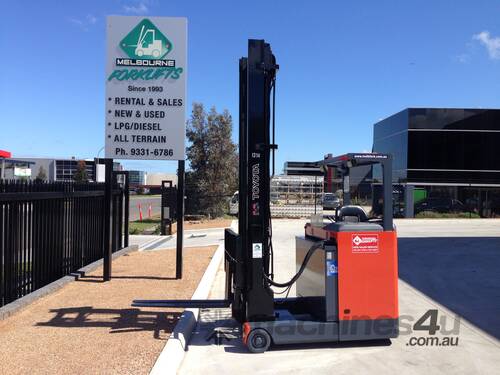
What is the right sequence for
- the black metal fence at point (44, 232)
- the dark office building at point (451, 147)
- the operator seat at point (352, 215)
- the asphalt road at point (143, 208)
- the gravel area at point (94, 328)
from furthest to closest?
the dark office building at point (451, 147)
the asphalt road at point (143, 208)
the black metal fence at point (44, 232)
the operator seat at point (352, 215)
the gravel area at point (94, 328)

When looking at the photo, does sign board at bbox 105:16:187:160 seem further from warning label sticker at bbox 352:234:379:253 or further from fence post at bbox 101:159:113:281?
warning label sticker at bbox 352:234:379:253

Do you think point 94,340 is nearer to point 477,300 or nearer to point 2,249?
point 2,249

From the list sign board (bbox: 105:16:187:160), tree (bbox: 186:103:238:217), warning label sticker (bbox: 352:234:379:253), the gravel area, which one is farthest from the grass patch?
warning label sticker (bbox: 352:234:379:253)

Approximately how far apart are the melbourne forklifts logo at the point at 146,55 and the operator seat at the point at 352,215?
4.31m

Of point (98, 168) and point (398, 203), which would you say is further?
point (398, 203)

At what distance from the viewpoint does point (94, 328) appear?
604 centimetres

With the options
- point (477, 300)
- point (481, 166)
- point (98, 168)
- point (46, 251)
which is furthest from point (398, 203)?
point (46, 251)

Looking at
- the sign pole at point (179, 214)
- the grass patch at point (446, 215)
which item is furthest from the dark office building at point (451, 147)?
the sign pole at point (179, 214)

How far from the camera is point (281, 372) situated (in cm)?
504

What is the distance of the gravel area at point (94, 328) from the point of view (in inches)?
190

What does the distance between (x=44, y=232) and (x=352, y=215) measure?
4.80 metres

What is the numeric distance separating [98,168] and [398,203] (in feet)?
73.4

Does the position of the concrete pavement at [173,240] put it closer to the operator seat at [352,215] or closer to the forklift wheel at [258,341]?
the operator seat at [352,215]

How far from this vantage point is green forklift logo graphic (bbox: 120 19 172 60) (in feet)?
29.6
